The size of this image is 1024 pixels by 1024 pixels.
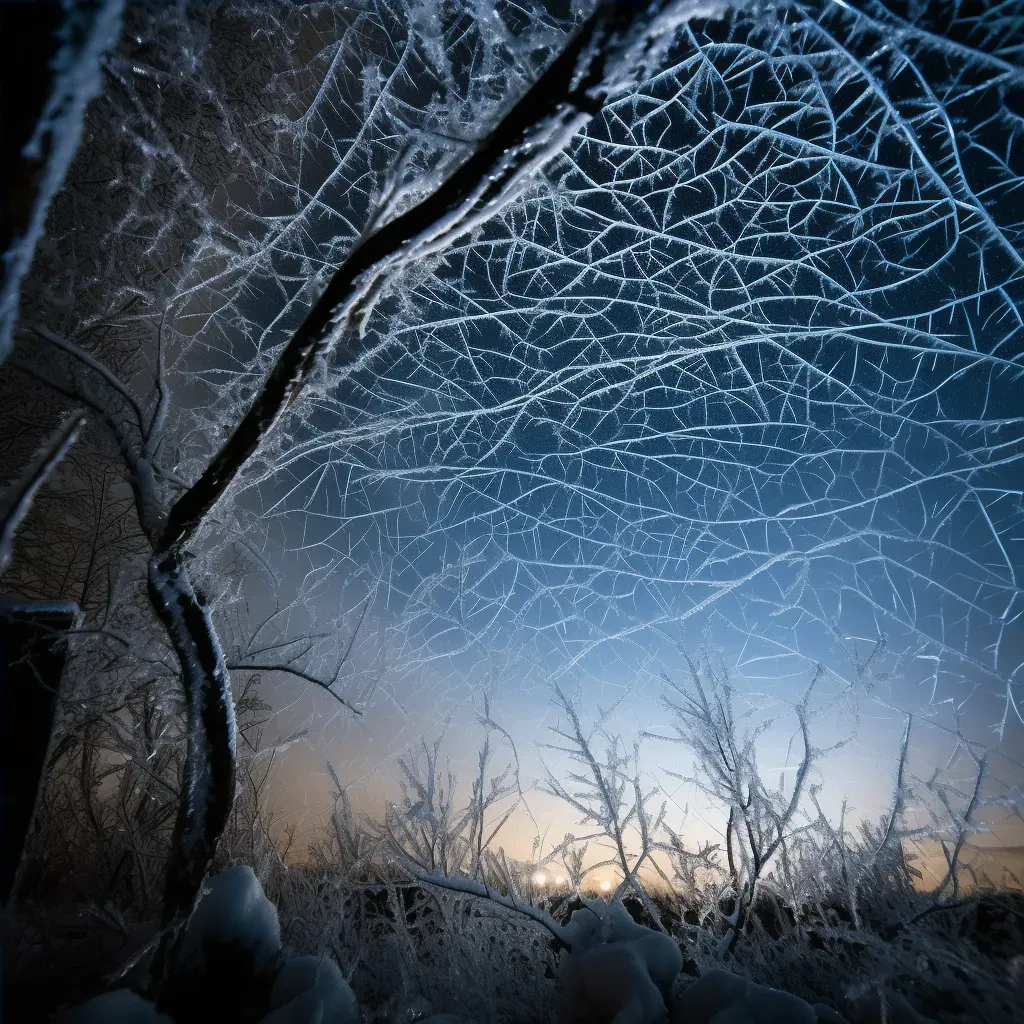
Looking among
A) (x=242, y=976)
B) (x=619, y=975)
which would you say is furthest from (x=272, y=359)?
(x=619, y=975)

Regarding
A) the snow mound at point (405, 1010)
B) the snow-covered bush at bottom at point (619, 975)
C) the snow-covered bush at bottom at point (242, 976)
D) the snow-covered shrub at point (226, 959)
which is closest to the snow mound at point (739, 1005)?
the snow-covered bush at bottom at point (619, 975)

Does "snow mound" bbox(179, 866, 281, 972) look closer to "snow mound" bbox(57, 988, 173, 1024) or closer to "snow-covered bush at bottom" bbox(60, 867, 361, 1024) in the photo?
"snow-covered bush at bottom" bbox(60, 867, 361, 1024)

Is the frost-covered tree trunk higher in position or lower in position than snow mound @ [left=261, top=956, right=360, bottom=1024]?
higher

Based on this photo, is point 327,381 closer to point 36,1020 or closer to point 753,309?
point 753,309

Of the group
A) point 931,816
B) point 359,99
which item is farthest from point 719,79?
point 931,816

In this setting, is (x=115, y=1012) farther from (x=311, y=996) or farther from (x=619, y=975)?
(x=619, y=975)

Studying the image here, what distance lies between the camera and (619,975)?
9.16 feet

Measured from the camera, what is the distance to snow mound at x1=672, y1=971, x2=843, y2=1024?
2322 mm

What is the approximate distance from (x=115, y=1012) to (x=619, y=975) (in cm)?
260

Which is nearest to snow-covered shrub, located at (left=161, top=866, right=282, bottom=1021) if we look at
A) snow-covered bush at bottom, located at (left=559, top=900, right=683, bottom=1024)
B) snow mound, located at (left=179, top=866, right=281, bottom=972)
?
snow mound, located at (left=179, top=866, right=281, bottom=972)

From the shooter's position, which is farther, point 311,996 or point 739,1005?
point 311,996

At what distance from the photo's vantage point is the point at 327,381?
9.45 ft

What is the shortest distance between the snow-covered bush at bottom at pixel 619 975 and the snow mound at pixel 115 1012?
2.24 meters

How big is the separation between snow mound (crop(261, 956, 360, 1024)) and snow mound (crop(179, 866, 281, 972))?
0.15m
